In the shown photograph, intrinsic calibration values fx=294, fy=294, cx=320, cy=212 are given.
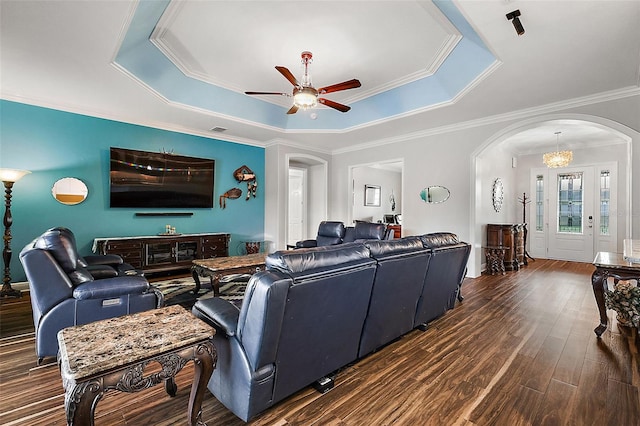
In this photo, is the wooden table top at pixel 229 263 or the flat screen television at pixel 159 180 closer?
the wooden table top at pixel 229 263

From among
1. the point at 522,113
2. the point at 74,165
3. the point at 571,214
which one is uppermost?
the point at 522,113

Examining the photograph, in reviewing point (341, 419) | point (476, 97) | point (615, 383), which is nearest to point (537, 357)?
point (615, 383)

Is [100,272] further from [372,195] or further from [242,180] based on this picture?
[372,195]

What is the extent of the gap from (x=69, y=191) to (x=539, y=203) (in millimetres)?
10234

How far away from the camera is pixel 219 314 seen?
1.81 meters

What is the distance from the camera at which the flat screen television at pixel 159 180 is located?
5.06 m

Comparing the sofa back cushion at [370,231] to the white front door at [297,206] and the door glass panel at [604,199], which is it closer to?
the white front door at [297,206]

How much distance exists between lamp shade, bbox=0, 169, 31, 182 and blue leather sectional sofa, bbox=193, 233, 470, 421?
12.7 ft

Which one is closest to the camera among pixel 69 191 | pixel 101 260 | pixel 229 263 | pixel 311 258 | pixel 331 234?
pixel 311 258

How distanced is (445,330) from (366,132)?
4.40 metres

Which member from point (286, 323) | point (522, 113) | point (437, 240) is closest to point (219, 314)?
point (286, 323)

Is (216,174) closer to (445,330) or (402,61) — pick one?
(402,61)

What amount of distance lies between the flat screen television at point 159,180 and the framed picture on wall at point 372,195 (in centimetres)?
488

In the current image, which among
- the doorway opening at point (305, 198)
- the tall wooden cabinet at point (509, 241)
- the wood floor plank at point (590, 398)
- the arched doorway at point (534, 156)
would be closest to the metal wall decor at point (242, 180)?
the doorway opening at point (305, 198)
